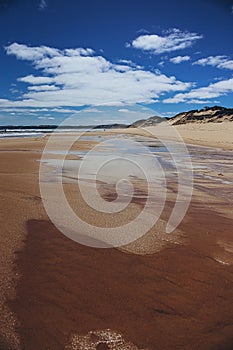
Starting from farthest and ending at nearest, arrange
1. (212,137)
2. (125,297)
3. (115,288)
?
(212,137) → (115,288) → (125,297)

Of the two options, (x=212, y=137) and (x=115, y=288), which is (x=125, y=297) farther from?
(x=212, y=137)

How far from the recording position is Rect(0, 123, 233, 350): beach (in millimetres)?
2723

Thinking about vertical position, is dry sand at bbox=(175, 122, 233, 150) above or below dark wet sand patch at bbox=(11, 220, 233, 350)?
above

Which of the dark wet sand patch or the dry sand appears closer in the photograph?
the dark wet sand patch

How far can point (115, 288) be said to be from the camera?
347 centimetres

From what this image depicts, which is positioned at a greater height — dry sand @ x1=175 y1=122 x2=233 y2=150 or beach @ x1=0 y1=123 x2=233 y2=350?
dry sand @ x1=175 y1=122 x2=233 y2=150

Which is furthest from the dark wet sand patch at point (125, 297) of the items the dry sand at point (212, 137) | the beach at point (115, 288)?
the dry sand at point (212, 137)

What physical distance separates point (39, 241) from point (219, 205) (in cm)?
440

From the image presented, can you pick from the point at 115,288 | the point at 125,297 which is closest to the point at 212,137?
the point at 115,288

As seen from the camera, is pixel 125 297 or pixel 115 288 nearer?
pixel 125 297

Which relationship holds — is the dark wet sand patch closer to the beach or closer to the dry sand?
the beach

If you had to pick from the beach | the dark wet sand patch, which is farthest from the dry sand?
the dark wet sand patch

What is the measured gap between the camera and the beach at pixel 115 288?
8.93 feet

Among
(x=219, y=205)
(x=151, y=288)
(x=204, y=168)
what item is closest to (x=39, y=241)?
(x=151, y=288)
